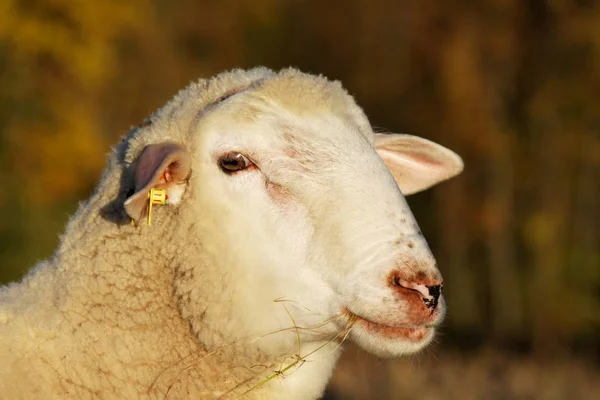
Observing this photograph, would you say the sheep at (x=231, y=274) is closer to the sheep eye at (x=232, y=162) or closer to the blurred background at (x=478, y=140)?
the sheep eye at (x=232, y=162)

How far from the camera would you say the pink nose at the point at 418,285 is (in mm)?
3342

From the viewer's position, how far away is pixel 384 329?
3453mm

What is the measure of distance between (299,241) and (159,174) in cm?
55

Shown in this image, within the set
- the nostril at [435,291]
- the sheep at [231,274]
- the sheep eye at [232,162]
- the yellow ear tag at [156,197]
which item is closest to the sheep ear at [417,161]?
the sheep at [231,274]

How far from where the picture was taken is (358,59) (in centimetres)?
2191

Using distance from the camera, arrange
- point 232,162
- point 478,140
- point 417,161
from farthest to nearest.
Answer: point 478,140 < point 417,161 < point 232,162

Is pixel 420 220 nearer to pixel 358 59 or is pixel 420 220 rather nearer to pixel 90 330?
pixel 358 59

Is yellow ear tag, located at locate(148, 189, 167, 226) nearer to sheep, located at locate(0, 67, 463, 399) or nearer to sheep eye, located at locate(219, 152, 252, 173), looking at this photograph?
sheep, located at locate(0, 67, 463, 399)

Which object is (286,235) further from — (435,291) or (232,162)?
(435,291)

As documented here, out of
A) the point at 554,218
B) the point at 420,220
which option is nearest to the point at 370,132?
the point at 554,218

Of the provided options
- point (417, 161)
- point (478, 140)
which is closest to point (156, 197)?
point (417, 161)

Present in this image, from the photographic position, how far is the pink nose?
132 inches

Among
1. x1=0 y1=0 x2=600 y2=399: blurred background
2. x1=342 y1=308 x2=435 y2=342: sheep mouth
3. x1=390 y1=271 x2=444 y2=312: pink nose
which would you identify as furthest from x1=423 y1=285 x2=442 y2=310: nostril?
x1=0 y1=0 x2=600 y2=399: blurred background

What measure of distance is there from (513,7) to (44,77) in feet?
25.9
